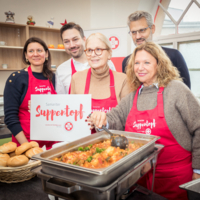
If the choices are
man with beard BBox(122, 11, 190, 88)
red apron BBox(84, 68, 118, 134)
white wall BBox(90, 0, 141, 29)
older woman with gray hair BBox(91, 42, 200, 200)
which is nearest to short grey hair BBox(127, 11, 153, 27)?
man with beard BBox(122, 11, 190, 88)

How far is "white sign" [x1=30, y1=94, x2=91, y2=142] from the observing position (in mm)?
1801

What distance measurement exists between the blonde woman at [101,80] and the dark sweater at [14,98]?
60 cm

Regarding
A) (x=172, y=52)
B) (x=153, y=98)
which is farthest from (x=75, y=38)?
(x=153, y=98)

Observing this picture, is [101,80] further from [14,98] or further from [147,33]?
[14,98]

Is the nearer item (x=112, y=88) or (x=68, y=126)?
(x=68, y=126)

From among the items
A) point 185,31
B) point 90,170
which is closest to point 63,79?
point 90,170

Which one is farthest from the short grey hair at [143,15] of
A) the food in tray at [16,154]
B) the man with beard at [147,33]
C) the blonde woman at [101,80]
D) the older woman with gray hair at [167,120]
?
the food in tray at [16,154]

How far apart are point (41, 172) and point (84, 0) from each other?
591 centimetres

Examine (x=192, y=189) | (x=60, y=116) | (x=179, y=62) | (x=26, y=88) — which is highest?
(x=179, y=62)

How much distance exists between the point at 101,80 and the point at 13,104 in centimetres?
96

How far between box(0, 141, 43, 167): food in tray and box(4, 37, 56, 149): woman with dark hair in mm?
695

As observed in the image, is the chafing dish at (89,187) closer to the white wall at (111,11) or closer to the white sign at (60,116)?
the white sign at (60,116)

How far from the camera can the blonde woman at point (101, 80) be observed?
192 centimetres

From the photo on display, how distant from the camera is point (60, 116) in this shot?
184cm
